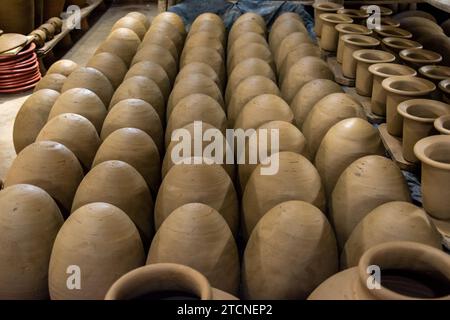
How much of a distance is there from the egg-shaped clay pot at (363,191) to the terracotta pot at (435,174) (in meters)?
0.06

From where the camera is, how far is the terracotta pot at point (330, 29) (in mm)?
2938

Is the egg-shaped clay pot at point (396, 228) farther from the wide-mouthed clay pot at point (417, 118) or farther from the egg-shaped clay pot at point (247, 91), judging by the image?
the egg-shaped clay pot at point (247, 91)

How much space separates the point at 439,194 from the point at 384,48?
135cm

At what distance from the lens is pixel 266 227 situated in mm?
1368

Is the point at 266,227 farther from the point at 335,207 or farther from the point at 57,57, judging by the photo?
the point at 57,57

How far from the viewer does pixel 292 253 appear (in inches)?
51.9

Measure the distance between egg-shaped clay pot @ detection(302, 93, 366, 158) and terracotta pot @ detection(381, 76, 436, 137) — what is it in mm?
111

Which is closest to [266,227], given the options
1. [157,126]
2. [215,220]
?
[215,220]

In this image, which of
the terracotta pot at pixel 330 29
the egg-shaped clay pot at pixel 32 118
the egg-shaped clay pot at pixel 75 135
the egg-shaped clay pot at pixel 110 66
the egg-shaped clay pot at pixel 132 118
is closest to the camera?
the egg-shaped clay pot at pixel 75 135

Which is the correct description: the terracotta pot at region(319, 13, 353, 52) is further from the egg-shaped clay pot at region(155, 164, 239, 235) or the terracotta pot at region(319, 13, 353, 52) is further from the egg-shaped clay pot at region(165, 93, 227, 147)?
the egg-shaped clay pot at region(155, 164, 239, 235)

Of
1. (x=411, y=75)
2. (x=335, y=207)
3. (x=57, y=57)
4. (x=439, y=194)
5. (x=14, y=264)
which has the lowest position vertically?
(x=57, y=57)

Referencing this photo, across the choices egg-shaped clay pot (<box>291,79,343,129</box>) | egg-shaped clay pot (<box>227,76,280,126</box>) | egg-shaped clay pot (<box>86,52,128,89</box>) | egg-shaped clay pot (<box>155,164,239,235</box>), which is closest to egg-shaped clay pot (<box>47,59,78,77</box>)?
egg-shaped clay pot (<box>86,52,128,89</box>)

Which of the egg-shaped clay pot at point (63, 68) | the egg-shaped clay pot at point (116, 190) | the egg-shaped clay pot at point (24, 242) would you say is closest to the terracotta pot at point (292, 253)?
the egg-shaped clay pot at point (116, 190)

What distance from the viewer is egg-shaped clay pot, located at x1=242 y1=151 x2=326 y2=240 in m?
1.57
